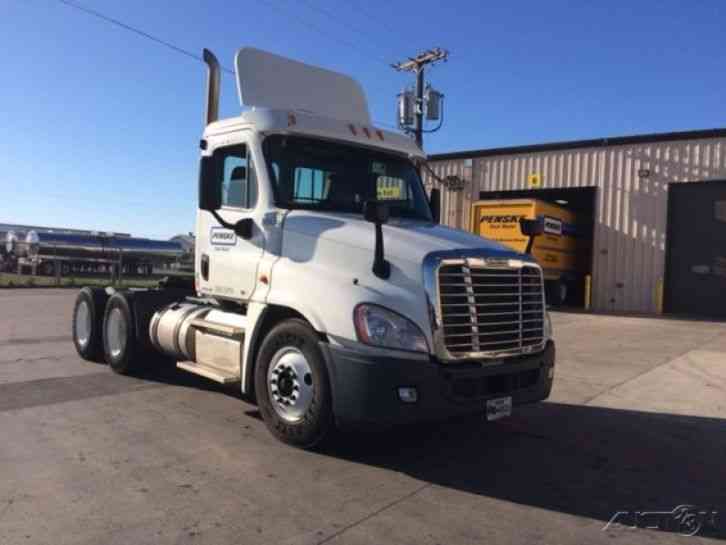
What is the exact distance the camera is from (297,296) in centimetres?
496

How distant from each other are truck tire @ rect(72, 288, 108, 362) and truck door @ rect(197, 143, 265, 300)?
278cm

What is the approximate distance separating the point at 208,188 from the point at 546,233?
17.0 m

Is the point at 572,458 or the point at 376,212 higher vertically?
the point at 376,212

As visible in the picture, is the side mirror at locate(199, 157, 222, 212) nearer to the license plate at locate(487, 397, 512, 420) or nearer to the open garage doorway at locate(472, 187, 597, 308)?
the license plate at locate(487, 397, 512, 420)

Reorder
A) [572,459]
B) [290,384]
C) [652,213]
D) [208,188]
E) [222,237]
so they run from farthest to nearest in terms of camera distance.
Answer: [652,213] < [222,237] < [208,188] < [572,459] < [290,384]

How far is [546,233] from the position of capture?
21.0m

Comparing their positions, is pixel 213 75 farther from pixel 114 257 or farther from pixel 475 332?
pixel 114 257

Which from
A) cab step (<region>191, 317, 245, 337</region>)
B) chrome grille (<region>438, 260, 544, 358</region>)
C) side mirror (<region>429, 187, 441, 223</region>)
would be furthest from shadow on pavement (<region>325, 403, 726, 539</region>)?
side mirror (<region>429, 187, 441, 223</region>)

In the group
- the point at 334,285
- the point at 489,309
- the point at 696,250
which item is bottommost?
the point at 489,309

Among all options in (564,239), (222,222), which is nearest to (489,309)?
(222,222)

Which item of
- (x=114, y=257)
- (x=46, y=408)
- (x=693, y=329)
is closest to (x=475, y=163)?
(x=693, y=329)

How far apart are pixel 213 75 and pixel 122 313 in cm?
304

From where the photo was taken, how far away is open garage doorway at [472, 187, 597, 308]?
2122 centimetres

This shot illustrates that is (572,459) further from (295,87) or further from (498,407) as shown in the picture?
(295,87)
